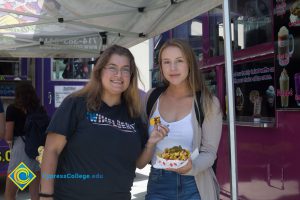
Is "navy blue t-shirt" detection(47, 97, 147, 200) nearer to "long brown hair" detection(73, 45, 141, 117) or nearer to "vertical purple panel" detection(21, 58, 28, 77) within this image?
"long brown hair" detection(73, 45, 141, 117)

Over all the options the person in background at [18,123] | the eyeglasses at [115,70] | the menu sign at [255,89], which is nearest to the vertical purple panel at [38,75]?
the person in background at [18,123]

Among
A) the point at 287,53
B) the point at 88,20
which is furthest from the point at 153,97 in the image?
the point at 88,20

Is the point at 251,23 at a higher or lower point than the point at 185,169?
higher

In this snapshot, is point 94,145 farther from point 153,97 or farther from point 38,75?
point 38,75

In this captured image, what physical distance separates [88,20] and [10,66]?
8.94ft

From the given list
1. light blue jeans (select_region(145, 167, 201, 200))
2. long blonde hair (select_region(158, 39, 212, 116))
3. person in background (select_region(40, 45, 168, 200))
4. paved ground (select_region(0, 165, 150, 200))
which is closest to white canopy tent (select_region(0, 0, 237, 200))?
long blonde hair (select_region(158, 39, 212, 116))

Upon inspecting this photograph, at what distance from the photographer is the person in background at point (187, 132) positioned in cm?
210

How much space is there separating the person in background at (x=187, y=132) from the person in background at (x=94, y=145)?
121 millimetres

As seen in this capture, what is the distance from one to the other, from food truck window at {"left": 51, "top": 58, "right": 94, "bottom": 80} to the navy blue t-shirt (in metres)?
4.98

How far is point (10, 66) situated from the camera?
6723mm

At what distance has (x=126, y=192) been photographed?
2127 millimetres

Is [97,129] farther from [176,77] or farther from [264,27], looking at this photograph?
[264,27]

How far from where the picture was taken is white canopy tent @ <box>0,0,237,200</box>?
3920 millimetres

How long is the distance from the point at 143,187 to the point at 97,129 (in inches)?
199
